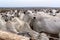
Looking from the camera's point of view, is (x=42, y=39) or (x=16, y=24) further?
(x=16, y=24)

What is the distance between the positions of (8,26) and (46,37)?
1.26 metres

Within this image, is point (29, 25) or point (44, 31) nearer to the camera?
point (44, 31)

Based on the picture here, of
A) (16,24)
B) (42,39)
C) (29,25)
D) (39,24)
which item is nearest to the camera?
(42,39)

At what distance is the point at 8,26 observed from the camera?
13.0ft

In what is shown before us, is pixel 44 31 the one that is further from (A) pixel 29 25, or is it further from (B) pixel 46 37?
(A) pixel 29 25

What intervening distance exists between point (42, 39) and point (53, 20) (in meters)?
0.53

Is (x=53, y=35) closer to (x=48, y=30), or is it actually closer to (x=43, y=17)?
(x=48, y=30)

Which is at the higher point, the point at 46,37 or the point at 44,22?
the point at 44,22

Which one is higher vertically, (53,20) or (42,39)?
(53,20)

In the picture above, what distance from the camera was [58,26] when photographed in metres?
3.11

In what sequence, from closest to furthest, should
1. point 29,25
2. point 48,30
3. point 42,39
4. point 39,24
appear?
point 42,39, point 48,30, point 39,24, point 29,25

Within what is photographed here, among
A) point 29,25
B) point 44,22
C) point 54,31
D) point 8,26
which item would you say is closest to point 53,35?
point 54,31

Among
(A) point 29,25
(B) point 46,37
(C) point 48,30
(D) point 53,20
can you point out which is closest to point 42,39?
(B) point 46,37

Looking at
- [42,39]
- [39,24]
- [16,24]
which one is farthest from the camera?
[16,24]
